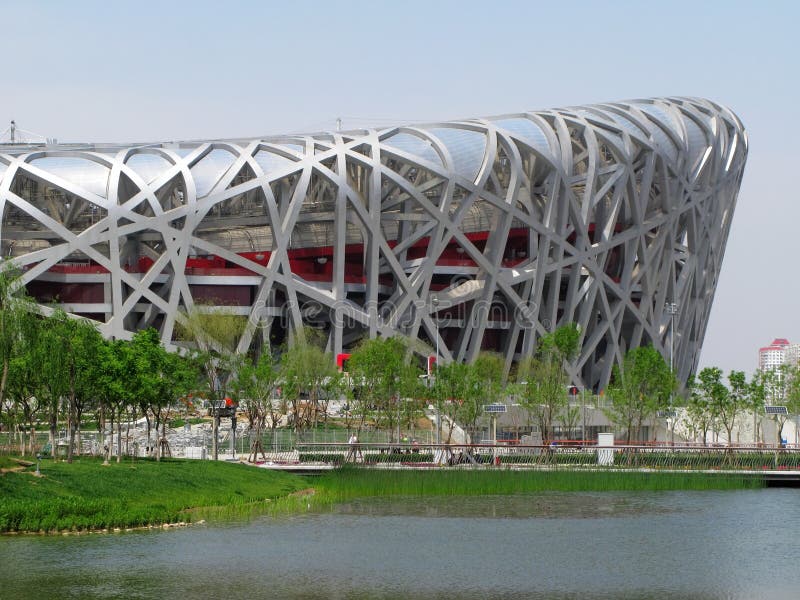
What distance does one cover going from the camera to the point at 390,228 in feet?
308

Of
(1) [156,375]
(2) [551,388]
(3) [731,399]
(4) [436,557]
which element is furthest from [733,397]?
(4) [436,557]

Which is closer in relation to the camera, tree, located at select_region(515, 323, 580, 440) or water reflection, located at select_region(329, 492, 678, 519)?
water reflection, located at select_region(329, 492, 678, 519)

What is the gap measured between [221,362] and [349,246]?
29388 millimetres

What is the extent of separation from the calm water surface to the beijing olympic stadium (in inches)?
1715

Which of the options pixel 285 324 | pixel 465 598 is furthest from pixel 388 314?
pixel 465 598

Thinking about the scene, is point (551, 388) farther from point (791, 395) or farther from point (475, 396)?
point (791, 395)

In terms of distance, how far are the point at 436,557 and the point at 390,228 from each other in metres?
65.7

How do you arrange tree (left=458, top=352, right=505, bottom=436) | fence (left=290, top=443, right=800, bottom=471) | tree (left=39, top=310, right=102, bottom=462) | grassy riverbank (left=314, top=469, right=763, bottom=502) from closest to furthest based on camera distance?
tree (left=39, top=310, right=102, bottom=462)
grassy riverbank (left=314, top=469, right=763, bottom=502)
fence (left=290, top=443, right=800, bottom=471)
tree (left=458, top=352, right=505, bottom=436)

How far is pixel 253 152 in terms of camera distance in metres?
82.8

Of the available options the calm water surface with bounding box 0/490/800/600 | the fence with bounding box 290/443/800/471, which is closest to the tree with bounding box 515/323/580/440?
the fence with bounding box 290/443/800/471

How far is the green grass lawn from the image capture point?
105 ft

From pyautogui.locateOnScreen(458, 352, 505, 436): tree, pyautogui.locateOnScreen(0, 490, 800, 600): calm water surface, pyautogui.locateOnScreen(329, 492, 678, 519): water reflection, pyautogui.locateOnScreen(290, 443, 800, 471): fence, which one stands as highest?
pyautogui.locateOnScreen(458, 352, 505, 436): tree

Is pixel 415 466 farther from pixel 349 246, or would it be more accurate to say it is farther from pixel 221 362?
pixel 349 246

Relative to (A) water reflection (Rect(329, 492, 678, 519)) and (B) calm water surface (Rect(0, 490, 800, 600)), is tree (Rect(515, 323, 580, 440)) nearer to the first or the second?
(A) water reflection (Rect(329, 492, 678, 519))
